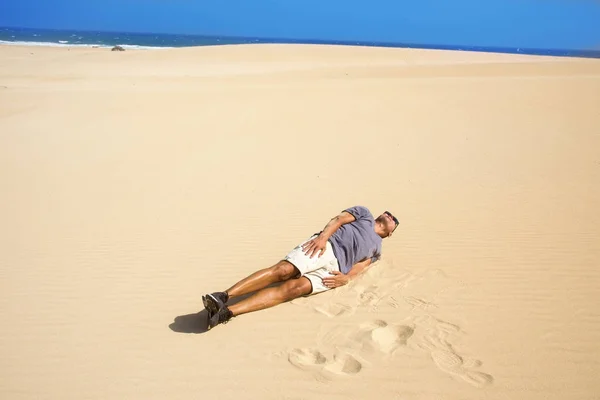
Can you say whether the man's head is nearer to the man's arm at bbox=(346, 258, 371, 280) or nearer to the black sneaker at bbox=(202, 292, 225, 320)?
the man's arm at bbox=(346, 258, 371, 280)

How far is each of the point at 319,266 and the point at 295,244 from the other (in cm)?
147

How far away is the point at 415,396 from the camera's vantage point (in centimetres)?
299

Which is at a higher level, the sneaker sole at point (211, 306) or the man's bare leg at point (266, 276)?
the man's bare leg at point (266, 276)

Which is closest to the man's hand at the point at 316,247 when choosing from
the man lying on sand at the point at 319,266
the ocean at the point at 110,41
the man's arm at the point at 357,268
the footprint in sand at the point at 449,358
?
the man lying on sand at the point at 319,266

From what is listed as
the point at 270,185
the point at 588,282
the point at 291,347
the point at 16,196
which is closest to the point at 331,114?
the point at 270,185

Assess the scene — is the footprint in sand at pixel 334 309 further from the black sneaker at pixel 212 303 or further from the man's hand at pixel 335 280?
the black sneaker at pixel 212 303

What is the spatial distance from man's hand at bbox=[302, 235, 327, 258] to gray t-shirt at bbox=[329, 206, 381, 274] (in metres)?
0.13

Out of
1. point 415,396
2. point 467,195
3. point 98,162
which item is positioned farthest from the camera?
point 98,162

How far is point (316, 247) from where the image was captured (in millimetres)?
4094

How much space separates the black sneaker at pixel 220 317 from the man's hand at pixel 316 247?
86 centimetres

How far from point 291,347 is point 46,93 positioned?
17.4 m

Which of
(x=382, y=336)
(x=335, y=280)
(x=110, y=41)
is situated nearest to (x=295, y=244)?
(x=335, y=280)

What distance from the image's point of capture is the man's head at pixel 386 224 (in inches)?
179

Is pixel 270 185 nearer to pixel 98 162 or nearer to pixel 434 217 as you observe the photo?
pixel 434 217
